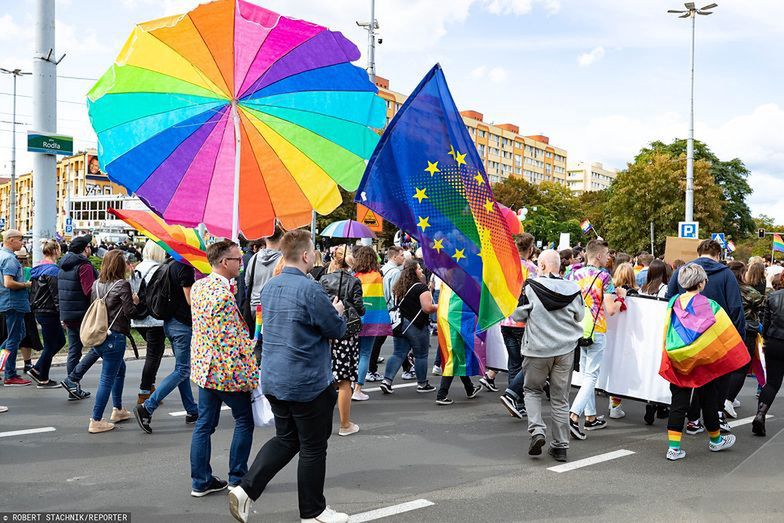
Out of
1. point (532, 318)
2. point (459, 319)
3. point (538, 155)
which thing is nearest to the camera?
point (532, 318)

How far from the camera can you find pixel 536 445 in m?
6.16

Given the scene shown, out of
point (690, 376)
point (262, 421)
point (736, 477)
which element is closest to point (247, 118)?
point (262, 421)

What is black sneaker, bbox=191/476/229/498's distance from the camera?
5.16 meters

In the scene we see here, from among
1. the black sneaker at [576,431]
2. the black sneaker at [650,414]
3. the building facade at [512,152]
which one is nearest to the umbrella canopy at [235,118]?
the black sneaker at [576,431]

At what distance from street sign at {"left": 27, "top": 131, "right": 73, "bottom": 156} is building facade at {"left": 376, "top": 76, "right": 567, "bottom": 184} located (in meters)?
80.9

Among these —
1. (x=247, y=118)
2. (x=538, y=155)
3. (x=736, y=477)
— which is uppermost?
(x=538, y=155)

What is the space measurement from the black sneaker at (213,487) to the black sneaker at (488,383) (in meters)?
4.70

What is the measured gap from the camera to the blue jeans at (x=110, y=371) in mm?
6934

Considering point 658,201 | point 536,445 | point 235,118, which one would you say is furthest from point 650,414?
point 658,201

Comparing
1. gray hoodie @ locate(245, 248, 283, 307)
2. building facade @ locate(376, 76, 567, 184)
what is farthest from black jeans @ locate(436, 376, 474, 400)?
building facade @ locate(376, 76, 567, 184)

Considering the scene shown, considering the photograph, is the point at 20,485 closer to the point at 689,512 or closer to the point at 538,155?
the point at 689,512

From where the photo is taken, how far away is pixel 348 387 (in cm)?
691

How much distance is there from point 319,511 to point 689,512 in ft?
8.26

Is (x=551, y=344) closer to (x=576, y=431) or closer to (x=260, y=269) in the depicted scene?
(x=576, y=431)
